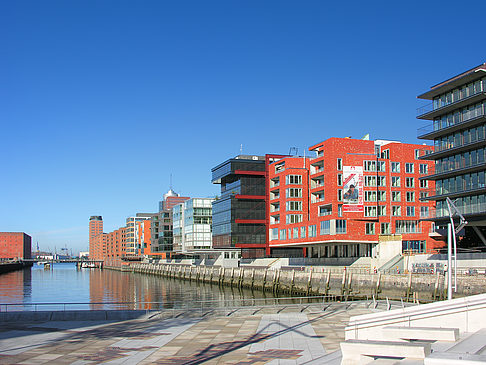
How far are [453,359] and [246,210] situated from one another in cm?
10667

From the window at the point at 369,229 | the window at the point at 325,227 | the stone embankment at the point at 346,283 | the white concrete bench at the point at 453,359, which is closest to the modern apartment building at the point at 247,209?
the stone embankment at the point at 346,283

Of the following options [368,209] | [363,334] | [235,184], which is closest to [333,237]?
[368,209]

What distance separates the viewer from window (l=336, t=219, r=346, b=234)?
274 ft

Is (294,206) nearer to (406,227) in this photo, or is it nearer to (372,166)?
(372,166)

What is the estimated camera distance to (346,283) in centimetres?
6375

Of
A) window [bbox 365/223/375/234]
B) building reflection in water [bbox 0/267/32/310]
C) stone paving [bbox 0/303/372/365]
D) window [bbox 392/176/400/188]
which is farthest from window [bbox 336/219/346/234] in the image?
stone paving [bbox 0/303/372/365]

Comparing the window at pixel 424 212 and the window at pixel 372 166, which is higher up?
the window at pixel 372 166

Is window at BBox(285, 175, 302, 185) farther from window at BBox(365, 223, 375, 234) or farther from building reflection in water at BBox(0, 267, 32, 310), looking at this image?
building reflection in water at BBox(0, 267, 32, 310)

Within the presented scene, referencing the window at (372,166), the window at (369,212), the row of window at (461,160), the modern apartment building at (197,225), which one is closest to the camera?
the row of window at (461,160)

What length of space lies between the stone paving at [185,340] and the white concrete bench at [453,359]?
241 inches

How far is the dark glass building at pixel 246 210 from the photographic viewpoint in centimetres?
11681

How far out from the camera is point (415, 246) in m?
84.6

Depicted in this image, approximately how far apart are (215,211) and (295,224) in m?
34.6

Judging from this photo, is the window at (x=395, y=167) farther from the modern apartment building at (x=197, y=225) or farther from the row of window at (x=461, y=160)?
the modern apartment building at (x=197, y=225)
